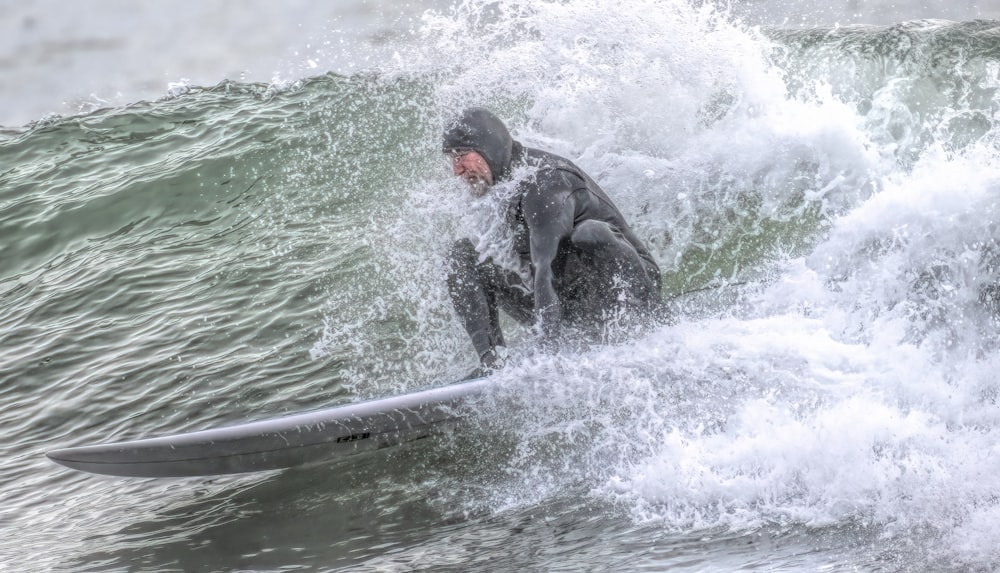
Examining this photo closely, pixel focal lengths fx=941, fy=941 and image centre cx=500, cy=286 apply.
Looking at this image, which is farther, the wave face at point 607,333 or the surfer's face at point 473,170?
the surfer's face at point 473,170

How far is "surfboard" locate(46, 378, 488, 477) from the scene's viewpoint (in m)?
4.39

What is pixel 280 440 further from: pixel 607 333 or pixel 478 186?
pixel 607 333

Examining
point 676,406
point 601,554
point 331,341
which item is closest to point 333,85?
point 331,341

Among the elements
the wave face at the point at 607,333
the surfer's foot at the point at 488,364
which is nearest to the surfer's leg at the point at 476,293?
the surfer's foot at the point at 488,364

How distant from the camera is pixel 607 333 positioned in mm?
4617

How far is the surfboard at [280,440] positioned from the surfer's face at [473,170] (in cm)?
95

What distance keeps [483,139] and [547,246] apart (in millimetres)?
607

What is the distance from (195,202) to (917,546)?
357 inches

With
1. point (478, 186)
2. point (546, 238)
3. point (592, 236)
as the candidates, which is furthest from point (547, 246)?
point (478, 186)

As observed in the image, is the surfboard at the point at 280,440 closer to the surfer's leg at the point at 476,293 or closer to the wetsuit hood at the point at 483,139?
the surfer's leg at the point at 476,293

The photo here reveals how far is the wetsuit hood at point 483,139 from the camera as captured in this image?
4.52 metres

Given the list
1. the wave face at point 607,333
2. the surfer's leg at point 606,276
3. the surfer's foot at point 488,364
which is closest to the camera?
the wave face at point 607,333

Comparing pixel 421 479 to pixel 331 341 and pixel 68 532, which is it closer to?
pixel 68 532

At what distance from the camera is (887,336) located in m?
4.08
